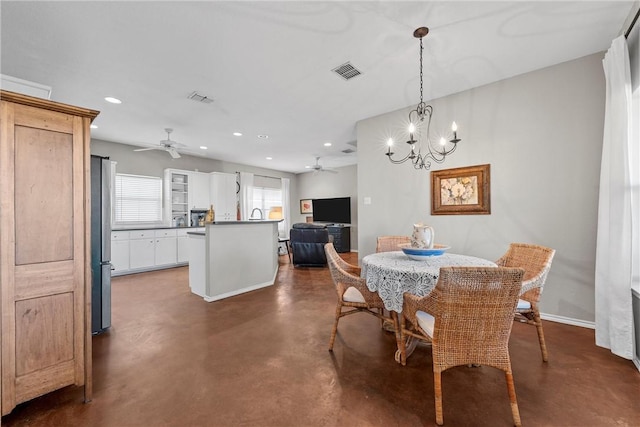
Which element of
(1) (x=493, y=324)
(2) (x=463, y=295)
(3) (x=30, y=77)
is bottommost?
(1) (x=493, y=324)

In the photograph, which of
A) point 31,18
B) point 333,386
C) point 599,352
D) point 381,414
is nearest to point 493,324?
point 381,414

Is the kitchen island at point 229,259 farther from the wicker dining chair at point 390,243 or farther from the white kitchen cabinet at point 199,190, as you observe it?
the white kitchen cabinet at point 199,190

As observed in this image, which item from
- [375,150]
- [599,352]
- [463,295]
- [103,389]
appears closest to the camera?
[463,295]

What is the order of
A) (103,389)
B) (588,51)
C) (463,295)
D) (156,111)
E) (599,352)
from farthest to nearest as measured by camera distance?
(156,111), (588,51), (599,352), (103,389), (463,295)

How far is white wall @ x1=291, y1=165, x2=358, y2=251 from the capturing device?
→ 27.3 ft

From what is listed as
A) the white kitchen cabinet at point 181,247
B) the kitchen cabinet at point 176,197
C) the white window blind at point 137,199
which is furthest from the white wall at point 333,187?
the white window blind at point 137,199

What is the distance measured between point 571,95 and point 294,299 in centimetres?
403

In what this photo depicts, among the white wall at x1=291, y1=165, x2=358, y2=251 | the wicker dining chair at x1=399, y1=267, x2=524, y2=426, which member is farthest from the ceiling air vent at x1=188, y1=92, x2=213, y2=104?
the white wall at x1=291, y1=165, x2=358, y2=251

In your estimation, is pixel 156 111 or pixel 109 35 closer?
pixel 109 35

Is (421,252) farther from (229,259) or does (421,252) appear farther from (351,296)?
(229,259)

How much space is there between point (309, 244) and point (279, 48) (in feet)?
13.1

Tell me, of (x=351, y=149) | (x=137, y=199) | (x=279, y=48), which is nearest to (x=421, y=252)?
(x=279, y=48)

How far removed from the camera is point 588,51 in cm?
258

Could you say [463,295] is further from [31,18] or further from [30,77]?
[30,77]
